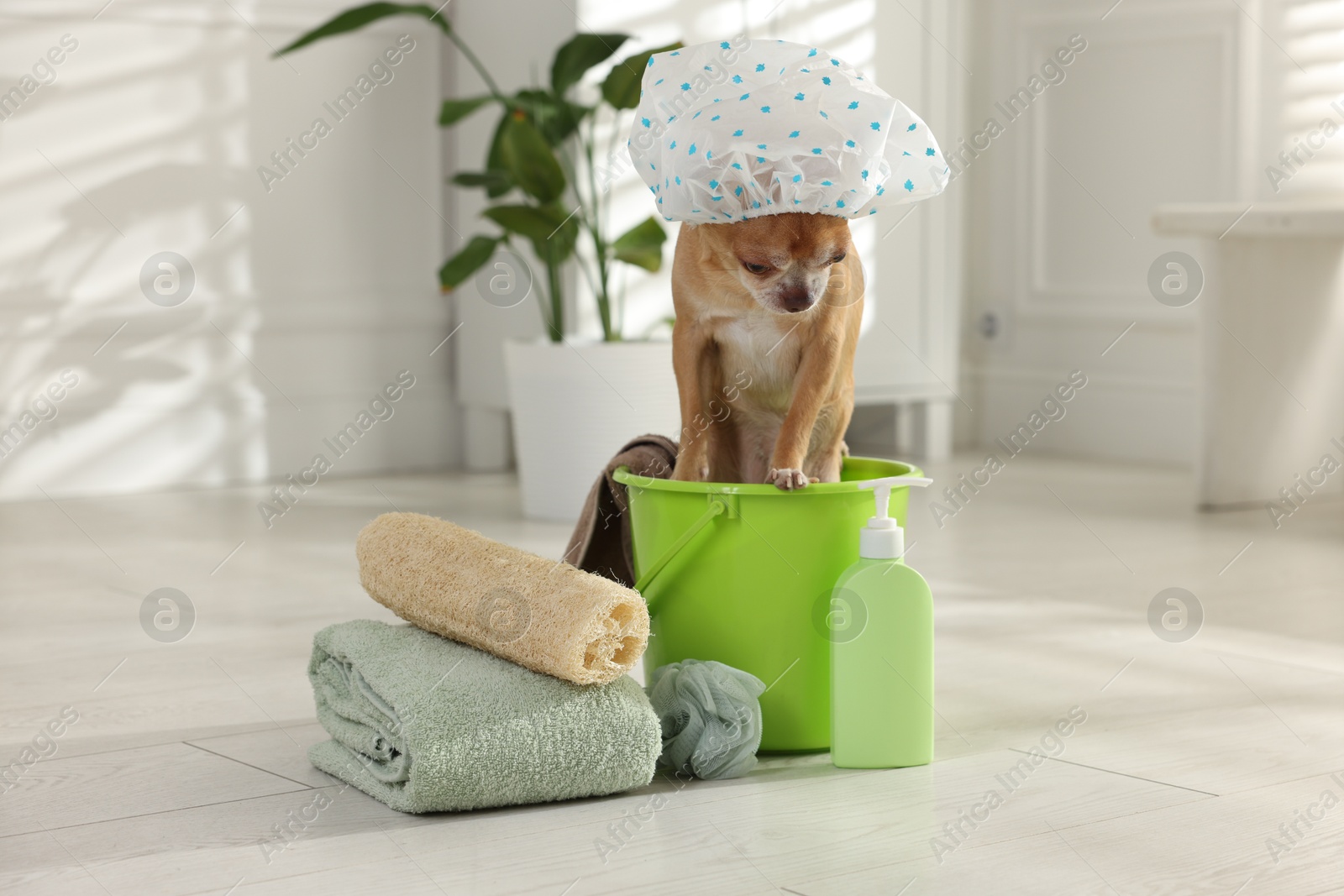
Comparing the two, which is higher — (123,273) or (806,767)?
(123,273)

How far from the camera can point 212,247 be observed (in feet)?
9.33

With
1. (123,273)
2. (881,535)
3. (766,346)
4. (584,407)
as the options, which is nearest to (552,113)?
(584,407)

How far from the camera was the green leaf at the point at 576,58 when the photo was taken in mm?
2420

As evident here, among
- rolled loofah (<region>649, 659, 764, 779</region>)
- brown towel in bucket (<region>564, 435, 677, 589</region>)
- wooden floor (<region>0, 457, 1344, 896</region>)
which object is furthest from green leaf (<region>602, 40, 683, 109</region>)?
rolled loofah (<region>649, 659, 764, 779</region>)

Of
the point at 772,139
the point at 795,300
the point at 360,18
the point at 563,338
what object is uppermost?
the point at 360,18

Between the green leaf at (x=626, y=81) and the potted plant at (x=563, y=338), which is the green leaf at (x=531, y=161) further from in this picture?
the green leaf at (x=626, y=81)

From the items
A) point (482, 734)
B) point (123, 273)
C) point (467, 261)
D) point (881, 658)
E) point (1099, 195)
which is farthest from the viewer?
point (1099, 195)

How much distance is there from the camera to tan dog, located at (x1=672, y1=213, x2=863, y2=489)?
44.6 inches

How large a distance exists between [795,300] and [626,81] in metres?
1.33

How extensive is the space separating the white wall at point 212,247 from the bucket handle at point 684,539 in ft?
6.09

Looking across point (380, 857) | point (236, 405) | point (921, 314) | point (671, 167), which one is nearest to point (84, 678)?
point (380, 857)

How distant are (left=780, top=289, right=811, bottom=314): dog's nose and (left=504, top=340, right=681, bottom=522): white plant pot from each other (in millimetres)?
1261

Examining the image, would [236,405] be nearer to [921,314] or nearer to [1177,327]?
[921,314]

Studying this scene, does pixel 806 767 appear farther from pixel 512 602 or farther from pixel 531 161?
pixel 531 161
